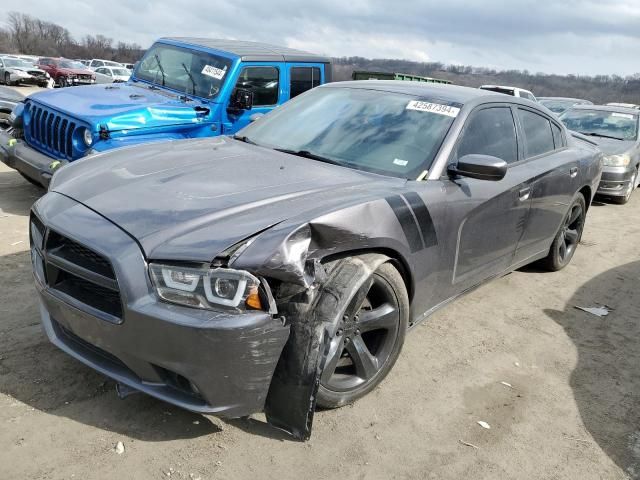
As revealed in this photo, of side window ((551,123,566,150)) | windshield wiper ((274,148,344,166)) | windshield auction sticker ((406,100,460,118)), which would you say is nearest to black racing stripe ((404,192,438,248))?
windshield wiper ((274,148,344,166))

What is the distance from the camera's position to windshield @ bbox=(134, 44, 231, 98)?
6.23m

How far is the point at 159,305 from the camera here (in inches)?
83.6

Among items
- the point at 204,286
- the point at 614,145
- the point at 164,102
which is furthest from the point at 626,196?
the point at 204,286

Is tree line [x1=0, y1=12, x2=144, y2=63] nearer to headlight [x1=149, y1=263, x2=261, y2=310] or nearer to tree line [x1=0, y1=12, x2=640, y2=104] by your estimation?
tree line [x1=0, y1=12, x2=640, y2=104]

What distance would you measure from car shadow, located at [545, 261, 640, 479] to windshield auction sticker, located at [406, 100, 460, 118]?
5.99ft

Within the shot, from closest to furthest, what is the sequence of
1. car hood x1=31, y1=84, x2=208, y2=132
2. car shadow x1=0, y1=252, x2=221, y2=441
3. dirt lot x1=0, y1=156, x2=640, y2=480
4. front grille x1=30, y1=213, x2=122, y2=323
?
front grille x1=30, y1=213, x2=122, y2=323
dirt lot x1=0, y1=156, x2=640, y2=480
car shadow x1=0, y1=252, x2=221, y2=441
car hood x1=31, y1=84, x2=208, y2=132

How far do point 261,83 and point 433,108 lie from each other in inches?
138

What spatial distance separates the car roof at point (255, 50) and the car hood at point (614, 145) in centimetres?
508

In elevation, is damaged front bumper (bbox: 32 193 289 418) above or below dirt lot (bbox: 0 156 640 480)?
above


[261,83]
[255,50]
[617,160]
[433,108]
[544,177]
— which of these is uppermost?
[255,50]

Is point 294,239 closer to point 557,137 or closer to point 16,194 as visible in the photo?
point 557,137

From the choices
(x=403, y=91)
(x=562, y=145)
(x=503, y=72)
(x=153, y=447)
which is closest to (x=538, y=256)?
(x=562, y=145)

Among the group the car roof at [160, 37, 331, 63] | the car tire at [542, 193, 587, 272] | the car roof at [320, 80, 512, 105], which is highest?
the car roof at [160, 37, 331, 63]

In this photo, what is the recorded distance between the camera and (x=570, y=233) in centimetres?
536
